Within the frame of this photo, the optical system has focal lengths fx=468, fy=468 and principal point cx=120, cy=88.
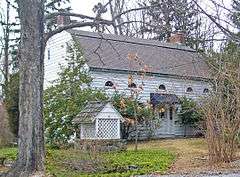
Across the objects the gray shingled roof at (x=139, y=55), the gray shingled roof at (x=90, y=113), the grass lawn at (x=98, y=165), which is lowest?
the grass lawn at (x=98, y=165)

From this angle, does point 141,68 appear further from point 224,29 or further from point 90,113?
point 224,29

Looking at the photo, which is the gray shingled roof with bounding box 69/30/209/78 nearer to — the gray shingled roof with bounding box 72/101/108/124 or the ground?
the gray shingled roof with bounding box 72/101/108/124

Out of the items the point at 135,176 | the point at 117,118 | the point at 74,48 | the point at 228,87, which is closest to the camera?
the point at 135,176

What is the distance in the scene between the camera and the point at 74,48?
27.6 m

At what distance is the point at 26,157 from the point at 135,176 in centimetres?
302

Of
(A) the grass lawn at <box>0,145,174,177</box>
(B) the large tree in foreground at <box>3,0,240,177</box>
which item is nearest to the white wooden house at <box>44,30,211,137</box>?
(A) the grass lawn at <box>0,145,174,177</box>

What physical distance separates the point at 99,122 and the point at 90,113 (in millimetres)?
589

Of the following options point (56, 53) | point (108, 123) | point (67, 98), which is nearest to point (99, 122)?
point (108, 123)

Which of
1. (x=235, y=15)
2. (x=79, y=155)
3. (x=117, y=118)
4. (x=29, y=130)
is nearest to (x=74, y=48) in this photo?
(x=117, y=118)

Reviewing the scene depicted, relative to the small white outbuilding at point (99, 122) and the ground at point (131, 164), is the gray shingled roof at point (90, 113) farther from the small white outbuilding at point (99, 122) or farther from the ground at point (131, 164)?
the ground at point (131, 164)

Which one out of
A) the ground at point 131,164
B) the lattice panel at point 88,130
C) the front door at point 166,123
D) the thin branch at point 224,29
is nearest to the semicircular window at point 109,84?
the front door at point 166,123

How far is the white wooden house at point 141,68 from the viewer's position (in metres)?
29.3

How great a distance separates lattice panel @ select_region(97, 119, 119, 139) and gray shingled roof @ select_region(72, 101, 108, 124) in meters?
0.43

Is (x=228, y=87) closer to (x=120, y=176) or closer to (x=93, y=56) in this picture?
(x=120, y=176)
